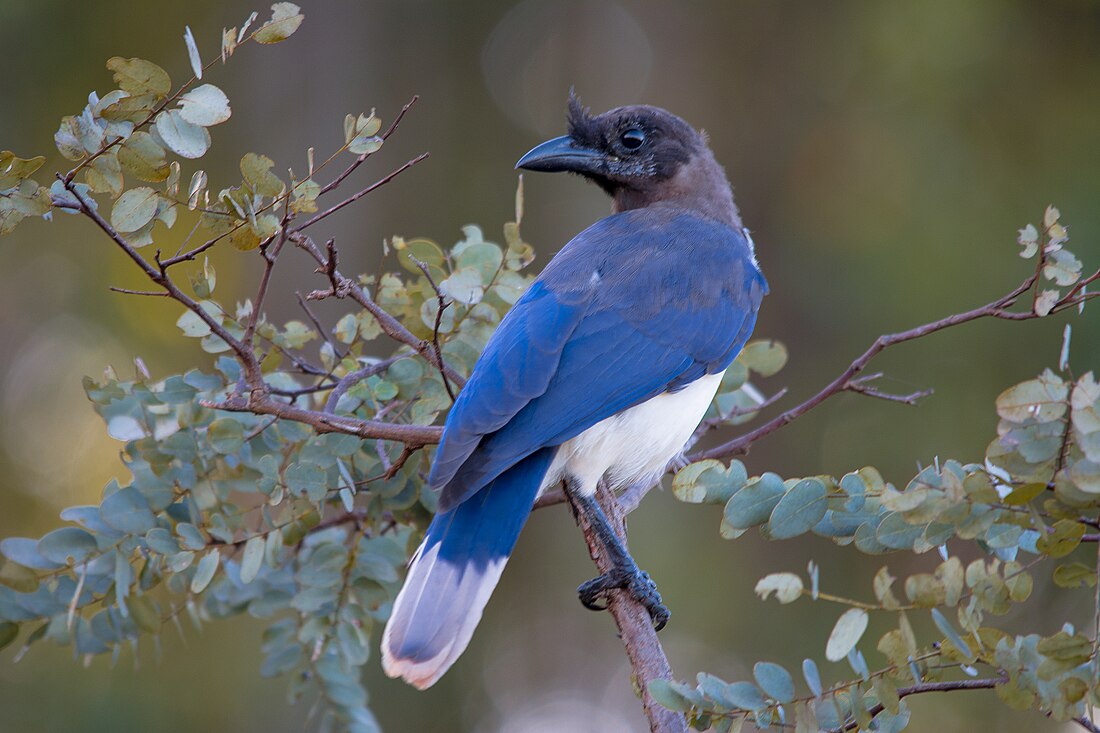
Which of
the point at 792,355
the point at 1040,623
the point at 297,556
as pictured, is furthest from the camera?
the point at 792,355

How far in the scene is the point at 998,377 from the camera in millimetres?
7051

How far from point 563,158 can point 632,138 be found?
1.11 feet

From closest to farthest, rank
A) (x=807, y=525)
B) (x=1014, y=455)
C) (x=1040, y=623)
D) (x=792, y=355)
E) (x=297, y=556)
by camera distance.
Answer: (x=1014, y=455)
(x=807, y=525)
(x=297, y=556)
(x=1040, y=623)
(x=792, y=355)

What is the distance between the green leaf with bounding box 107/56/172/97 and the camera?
2.47 m

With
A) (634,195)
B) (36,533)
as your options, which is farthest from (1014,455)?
(36,533)

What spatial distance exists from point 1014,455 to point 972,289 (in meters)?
5.17

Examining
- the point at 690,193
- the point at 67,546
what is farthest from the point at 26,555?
the point at 690,193

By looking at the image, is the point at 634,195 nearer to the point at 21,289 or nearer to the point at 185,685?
the point at 185,685

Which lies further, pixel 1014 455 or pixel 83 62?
pixel 83 62

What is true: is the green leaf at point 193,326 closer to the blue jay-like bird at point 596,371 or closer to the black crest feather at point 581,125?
the blue jay-like bird at point 596,371

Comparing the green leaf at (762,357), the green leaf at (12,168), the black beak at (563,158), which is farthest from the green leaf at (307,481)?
the black beak at (563,158)

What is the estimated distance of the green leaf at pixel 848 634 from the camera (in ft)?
7.16

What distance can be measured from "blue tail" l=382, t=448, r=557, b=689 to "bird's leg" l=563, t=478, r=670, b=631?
0.85 ft

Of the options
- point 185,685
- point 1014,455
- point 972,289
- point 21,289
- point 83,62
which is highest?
point 83,62
